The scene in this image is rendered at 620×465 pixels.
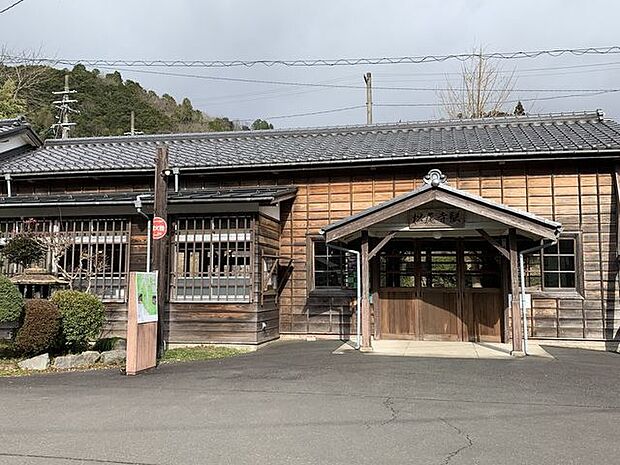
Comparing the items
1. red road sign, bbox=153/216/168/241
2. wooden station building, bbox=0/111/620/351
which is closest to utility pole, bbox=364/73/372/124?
wooden station building, bbox=0/111/620/351

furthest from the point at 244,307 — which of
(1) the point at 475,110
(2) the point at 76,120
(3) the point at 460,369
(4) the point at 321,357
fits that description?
(2) the point at 76,120

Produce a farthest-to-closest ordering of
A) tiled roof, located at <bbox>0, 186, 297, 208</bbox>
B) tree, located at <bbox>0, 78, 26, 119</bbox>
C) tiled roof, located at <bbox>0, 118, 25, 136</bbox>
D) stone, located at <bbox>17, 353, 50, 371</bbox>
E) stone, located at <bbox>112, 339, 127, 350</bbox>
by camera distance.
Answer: tree, located at <bbox>0, 78, 26, 119</bbox>
tiled roof, located at <bbox>0, 118, 25, 136</bbox>
tiled roof, located at <bbox>0, 186, 297, 208</bbox>
stone, located at <bbox>112, 339, 127, 350</bbox>
stone, located at <bbox>17, 353, 50, 371</bbox>

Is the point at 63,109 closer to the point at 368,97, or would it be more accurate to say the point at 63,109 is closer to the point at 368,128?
the point at 368,97

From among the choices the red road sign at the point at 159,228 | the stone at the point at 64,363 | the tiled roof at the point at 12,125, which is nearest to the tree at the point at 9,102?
the tiled roof at the point at 12,125

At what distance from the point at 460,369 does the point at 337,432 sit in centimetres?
373

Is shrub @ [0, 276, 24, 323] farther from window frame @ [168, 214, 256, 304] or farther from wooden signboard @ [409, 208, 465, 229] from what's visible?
wooden signboard @ [409, 208, 465, 229]

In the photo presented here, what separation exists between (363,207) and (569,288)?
14.8ft

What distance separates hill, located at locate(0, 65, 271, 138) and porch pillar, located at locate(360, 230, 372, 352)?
23.8 meters

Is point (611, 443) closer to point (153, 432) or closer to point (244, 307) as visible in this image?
point (153, 432)

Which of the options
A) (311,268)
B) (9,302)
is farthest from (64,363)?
(311,268)

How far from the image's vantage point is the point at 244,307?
35.8ft

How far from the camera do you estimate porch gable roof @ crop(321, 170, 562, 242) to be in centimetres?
888

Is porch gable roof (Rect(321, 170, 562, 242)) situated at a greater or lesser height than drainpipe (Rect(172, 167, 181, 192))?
lesser

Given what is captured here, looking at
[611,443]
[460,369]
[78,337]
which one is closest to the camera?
[611,443]
